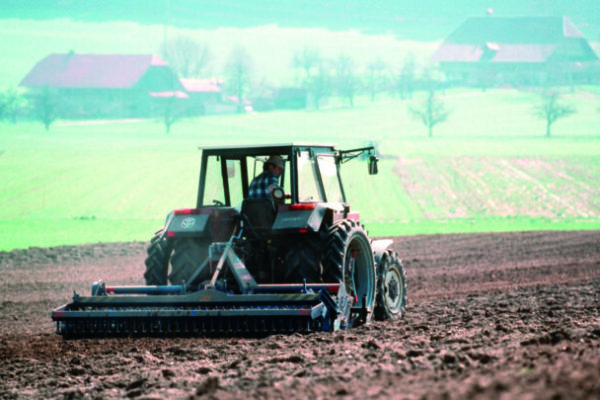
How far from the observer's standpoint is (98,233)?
26109 millimetres

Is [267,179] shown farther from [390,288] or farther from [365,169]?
[365,169]

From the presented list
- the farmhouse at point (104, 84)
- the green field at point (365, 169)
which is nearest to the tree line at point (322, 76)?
the green field at point (365, 169)

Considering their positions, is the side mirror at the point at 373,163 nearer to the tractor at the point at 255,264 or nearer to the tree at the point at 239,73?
the tractor at the point at 255,264

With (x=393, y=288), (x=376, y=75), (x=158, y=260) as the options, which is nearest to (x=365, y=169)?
(x=376, y=75)

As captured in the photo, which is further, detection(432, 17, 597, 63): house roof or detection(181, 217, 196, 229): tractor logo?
detection(432, 17, 597, 63): house roof

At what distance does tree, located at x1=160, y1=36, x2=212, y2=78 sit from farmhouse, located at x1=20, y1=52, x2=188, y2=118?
73.1 inches

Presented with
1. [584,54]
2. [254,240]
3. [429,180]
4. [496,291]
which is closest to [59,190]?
[429,180]

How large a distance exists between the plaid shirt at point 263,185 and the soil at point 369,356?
1704mm

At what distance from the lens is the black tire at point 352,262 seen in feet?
28.0

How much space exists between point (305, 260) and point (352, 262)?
798mm

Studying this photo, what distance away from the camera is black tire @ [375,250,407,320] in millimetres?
9773

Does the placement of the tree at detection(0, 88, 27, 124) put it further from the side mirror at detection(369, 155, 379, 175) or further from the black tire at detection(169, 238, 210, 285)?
the side mirror at detection(369, 155, 379, 175)

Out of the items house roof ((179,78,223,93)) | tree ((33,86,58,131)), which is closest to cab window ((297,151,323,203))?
tree ((33,86,58,131))

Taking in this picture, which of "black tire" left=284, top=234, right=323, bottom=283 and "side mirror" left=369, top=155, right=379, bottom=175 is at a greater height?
"side mirror" left=369, top=155, right=379, bottom=175
